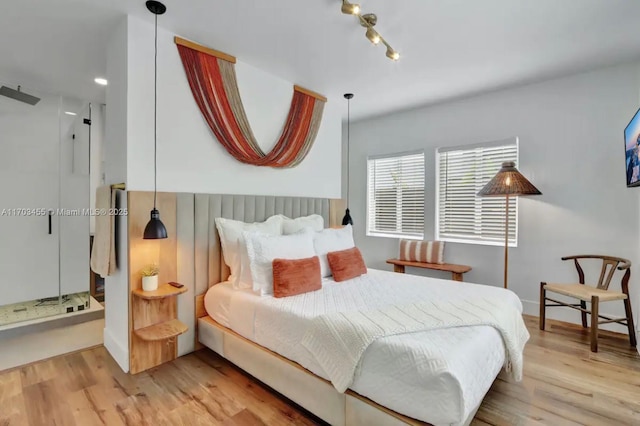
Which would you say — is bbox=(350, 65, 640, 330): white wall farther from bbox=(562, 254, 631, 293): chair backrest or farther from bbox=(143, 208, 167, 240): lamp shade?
bbox=(143, 208, 167, 240): lamp shade

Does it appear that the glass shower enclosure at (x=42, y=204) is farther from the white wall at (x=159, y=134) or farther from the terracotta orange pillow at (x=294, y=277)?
the terracotta orange pillow at (x=294, y=277)

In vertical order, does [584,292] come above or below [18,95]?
below

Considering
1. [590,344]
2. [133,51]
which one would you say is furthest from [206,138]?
[590,344]

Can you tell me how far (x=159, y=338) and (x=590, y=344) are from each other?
361 centimetres

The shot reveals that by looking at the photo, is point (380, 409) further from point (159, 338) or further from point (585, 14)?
point (585, 14)

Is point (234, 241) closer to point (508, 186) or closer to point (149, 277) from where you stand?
point (149, 277)

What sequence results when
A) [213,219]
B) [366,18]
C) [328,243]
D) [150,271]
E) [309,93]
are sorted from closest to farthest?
[366,18], [150,271], [213,219], [328,243], [309,93]

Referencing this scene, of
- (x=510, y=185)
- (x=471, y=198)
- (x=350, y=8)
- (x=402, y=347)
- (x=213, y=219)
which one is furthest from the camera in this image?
(x=471, y=198)

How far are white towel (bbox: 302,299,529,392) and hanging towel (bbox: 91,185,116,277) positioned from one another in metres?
1.72

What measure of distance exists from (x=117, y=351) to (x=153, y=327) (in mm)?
421

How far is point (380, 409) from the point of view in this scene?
154cm

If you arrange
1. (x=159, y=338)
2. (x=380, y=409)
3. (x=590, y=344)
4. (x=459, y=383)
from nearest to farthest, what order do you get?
(x=459, y=383) → (x=380, y=409) → (x=159, y=338) → (x=590, y=344)

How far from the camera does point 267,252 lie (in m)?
2.56

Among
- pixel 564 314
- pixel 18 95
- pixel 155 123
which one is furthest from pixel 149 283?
pixel 564 314
